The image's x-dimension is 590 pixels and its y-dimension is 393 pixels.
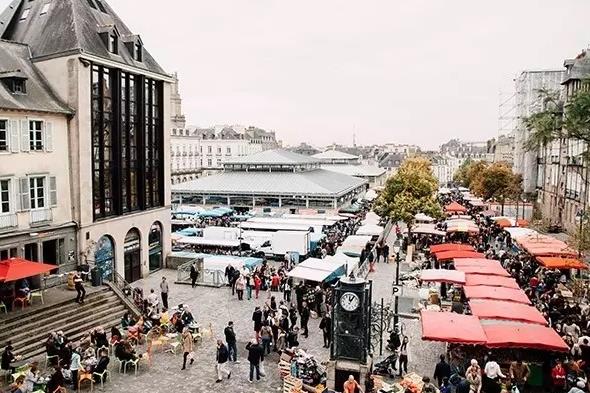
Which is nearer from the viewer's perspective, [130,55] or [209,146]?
[130,55]

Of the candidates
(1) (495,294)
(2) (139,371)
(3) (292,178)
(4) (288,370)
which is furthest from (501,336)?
Answer: (3) (292,178)

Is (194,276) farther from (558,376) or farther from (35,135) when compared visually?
(558,376)

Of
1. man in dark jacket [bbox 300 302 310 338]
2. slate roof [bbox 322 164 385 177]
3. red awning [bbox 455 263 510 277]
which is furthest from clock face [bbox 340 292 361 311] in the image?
slate roof [bbox 322 164 385 177]

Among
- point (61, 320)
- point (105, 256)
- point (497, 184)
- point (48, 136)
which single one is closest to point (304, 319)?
point (61, 320)

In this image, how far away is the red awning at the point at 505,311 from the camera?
1495 centimetres

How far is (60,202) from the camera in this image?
22406 mm

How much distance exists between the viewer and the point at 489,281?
19562 mm

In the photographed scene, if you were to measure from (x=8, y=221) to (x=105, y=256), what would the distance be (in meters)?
5.61

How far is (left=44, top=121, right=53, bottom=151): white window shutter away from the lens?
2167 cm

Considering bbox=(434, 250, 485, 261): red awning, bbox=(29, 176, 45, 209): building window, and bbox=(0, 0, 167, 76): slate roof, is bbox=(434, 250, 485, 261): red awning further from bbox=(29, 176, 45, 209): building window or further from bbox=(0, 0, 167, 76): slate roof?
bbox=(29, 176, 45, 209): building window

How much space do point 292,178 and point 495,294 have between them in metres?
40.0

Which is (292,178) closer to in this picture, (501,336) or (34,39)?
(34,39)

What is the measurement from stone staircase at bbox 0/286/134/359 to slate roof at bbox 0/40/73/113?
7.86m

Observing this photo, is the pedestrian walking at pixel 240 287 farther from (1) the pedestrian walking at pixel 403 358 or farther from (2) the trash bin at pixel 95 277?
(1) the pedestrian walking at pixel 403 358
